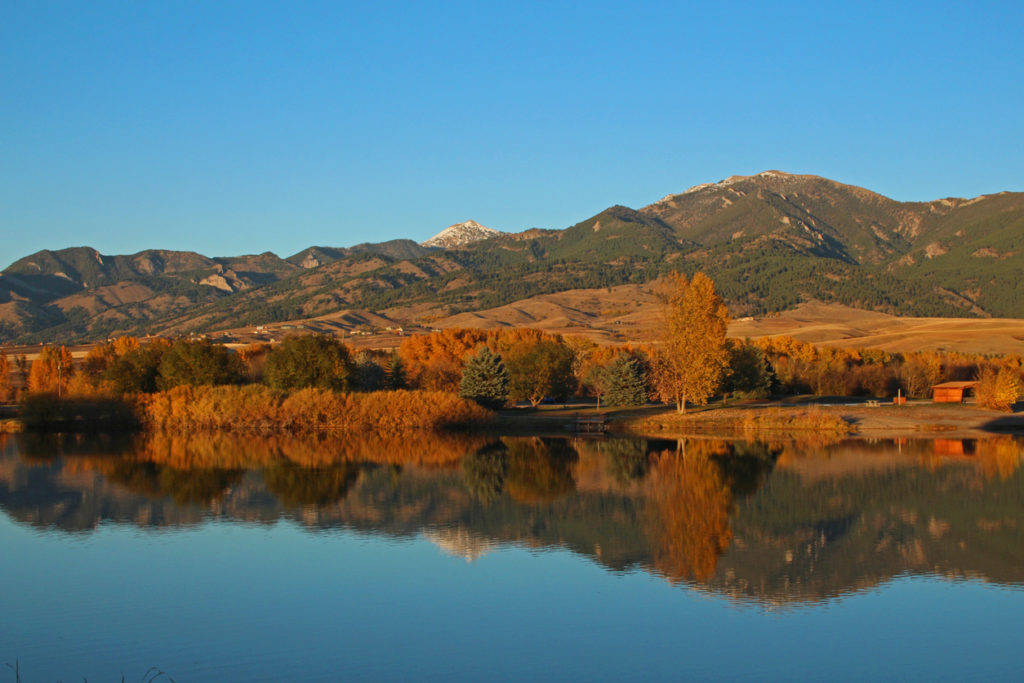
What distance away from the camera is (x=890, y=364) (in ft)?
305

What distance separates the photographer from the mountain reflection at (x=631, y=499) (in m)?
21.9

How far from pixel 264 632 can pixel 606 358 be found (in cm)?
7482

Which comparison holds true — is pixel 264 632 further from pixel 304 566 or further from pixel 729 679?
pixel 729 679

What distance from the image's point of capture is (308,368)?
61.7 meters

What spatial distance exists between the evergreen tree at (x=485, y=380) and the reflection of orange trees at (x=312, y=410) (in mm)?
2393

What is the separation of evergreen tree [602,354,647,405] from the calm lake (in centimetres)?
2649

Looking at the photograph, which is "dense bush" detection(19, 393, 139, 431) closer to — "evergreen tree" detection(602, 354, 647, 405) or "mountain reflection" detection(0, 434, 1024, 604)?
"mountain reflection" detection(0, 434, 1024, 604)

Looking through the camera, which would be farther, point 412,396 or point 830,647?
point 412,396

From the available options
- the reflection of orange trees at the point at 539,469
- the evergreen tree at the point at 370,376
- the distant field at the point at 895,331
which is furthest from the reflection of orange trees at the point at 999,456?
the distant field at the point at 895,331

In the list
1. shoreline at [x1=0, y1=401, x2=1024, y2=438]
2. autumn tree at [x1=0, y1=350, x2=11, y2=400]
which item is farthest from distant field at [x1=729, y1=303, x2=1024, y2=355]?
autumn tree at [x1=0, y1=350, x2=11, y2=400]

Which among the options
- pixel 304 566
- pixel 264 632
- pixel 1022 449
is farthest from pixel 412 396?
pixel 264 632

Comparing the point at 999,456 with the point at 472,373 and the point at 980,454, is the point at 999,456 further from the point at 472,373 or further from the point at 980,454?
the point at 472,373

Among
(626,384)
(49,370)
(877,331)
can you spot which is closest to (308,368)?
(626,384)

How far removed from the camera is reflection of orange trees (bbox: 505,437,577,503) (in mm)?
32031
